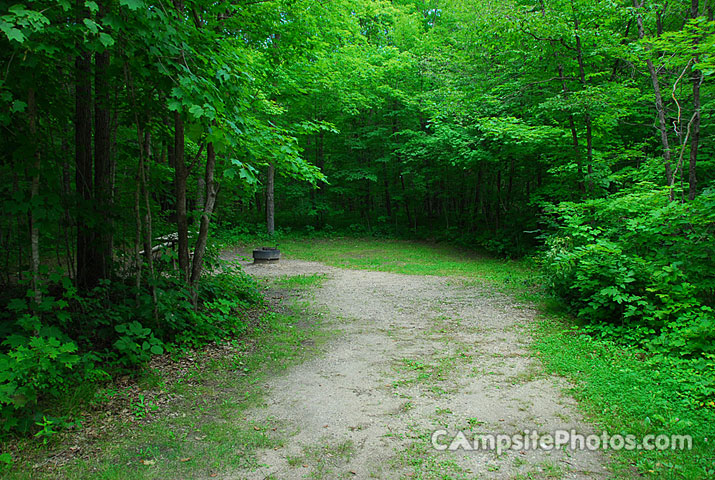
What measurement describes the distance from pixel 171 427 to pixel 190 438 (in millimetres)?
269

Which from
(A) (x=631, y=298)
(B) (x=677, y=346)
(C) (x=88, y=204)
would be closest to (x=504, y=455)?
(B) (x=677, y=346)

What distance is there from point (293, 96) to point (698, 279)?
22.4ft

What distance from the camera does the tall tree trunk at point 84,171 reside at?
448 cm

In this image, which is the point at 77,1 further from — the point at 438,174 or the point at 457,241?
the point at 438,174

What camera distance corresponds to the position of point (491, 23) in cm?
776

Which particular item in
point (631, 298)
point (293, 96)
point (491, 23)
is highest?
point (491, 23)

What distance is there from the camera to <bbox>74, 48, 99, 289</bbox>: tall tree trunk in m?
4.48

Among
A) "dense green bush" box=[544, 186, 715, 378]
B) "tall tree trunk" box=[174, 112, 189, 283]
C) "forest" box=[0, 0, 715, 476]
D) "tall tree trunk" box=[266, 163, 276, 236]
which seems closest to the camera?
"forest" box=[0, 0, 715, 476]

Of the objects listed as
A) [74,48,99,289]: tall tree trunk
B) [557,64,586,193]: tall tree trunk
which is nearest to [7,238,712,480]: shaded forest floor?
[74,48,99,289]: tall tree trunk

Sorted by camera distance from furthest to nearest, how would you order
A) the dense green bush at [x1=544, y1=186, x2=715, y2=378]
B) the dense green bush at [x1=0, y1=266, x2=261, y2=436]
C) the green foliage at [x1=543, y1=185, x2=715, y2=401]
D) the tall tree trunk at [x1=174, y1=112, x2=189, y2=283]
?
1. the tall tree trunk at [x1=174, y1=112, x2=189, y2=283]
2. the dense green bush at [x1=544, y1=186, x2=715, y2=378]
3. the green foliage at [x1=543, y1=185, x2=715, y2=401]
4. the dense green bush at [x1=0, y1=266, x2=261, y2=436]

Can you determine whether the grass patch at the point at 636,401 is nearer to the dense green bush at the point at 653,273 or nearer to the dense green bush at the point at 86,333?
the dense green bush at the point at 653,273

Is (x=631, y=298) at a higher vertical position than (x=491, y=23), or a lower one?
lower

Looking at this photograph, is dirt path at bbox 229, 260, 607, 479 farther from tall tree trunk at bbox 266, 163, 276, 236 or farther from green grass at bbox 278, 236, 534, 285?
tall tree trunk at bbox 266, 163, 276, 236

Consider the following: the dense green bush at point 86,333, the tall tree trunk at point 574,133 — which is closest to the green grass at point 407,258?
the tall tree trunk at point 574,133
